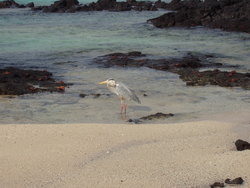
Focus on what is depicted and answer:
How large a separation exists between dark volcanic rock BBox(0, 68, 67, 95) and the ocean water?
0.38 meters

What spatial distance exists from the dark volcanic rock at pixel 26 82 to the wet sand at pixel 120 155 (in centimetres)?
366

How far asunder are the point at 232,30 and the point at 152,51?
25.2 ft

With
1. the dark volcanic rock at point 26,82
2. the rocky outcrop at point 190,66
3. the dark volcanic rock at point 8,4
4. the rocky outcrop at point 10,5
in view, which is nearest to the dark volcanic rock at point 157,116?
the rocky outcrop at point 190,66

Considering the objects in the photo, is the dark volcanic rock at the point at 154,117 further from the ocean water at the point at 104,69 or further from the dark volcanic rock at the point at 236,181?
the dark volcanic rock at the point at 236,181

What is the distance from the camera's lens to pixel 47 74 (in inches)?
592

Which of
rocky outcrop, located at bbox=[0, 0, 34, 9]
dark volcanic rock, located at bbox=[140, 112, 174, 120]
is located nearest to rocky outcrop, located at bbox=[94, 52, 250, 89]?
dark volcanic rock, located at bbox=[140, 112, 174, 120]

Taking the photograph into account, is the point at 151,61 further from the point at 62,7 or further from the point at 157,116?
the point at 62,7

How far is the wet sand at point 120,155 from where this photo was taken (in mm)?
6895

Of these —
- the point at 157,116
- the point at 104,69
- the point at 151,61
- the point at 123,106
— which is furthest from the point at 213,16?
the point at 157,116

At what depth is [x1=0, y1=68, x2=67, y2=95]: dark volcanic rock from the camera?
12933 millimetres

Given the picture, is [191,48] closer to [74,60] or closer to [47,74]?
[74,60]

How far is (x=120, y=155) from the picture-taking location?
785 centimetres

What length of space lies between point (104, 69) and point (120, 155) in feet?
28.4

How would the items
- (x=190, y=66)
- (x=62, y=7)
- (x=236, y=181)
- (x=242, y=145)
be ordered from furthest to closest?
(x=62, y=7)
(x=190, y=66)
(x=242, y=145)
(x=236, y=181)
